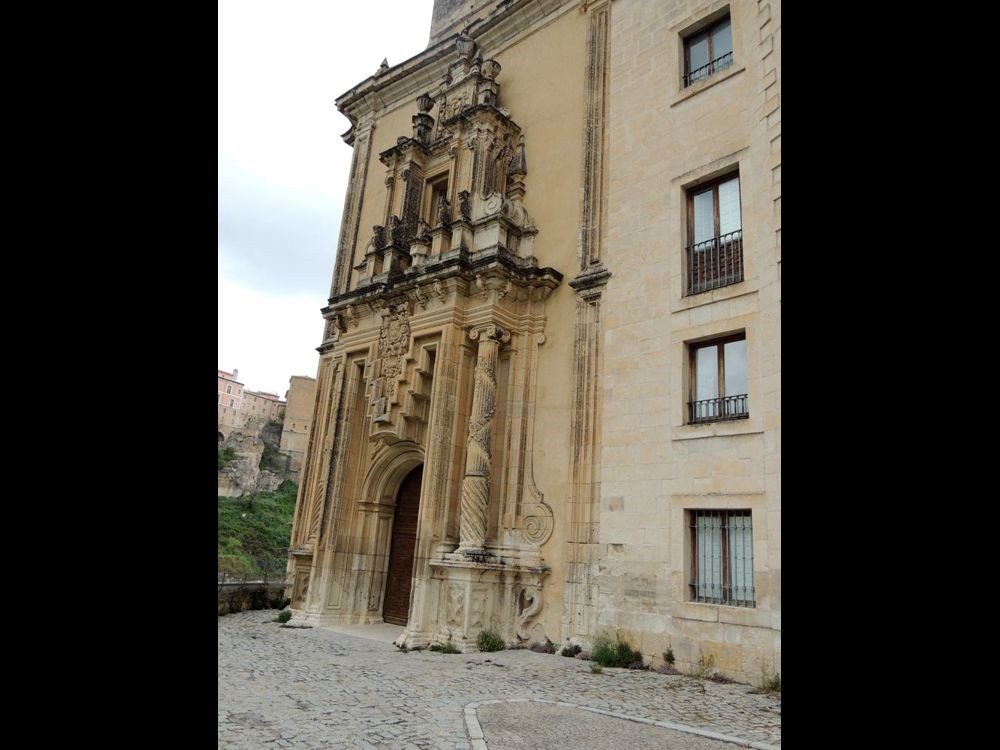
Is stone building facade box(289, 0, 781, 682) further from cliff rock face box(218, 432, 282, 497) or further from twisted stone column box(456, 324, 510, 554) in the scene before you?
cliff rock face box(218, 432, 282, 497)

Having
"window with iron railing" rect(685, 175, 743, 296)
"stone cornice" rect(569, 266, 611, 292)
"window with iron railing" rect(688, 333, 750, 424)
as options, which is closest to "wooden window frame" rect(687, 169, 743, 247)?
"window with iron railing" rect(685, 175, 743, 296)

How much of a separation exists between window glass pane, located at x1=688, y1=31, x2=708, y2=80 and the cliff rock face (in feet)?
167

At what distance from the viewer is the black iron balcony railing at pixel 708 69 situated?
11242 millimetres

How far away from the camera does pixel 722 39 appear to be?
1149 cm

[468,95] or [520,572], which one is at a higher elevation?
[468,95]

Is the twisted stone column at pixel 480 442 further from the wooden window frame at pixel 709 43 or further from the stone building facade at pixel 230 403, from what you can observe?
the stone building facade at pixel 230 403

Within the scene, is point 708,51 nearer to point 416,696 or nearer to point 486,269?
point 486,269

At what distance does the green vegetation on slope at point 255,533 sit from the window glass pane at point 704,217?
3177cm

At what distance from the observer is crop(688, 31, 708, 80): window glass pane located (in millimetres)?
11703

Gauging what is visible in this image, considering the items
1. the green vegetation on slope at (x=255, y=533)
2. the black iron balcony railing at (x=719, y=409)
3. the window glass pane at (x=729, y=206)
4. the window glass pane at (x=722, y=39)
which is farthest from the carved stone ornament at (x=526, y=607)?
the green vegetation on slope at (x=255, y=533)
